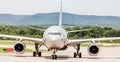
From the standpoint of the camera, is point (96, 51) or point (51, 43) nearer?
point (51, 43)

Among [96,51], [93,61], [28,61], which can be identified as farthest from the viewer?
[96,51]

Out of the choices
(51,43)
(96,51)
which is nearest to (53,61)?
(51,43)

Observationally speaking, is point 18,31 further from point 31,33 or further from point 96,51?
point 96,51

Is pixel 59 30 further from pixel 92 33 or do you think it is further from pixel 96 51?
pixel 92 33

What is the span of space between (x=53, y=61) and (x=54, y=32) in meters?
3.13

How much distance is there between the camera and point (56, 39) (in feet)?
109

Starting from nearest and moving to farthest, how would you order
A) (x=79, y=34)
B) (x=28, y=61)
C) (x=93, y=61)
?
(x=28, y=61) < (x=93, y=61) < (x=79, y=34)

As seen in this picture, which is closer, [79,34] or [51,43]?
[51,43]

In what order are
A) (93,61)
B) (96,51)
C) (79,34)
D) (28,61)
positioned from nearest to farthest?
1. (28,61)
2. (93,61)
3. (96,51)
4. (79,34)

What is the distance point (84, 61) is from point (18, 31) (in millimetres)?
75271

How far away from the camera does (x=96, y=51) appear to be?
3725 centimetres

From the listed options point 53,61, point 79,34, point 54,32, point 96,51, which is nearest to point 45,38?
point 54,32

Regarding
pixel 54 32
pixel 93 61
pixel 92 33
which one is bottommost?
pixel 92 33

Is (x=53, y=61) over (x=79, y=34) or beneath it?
over
